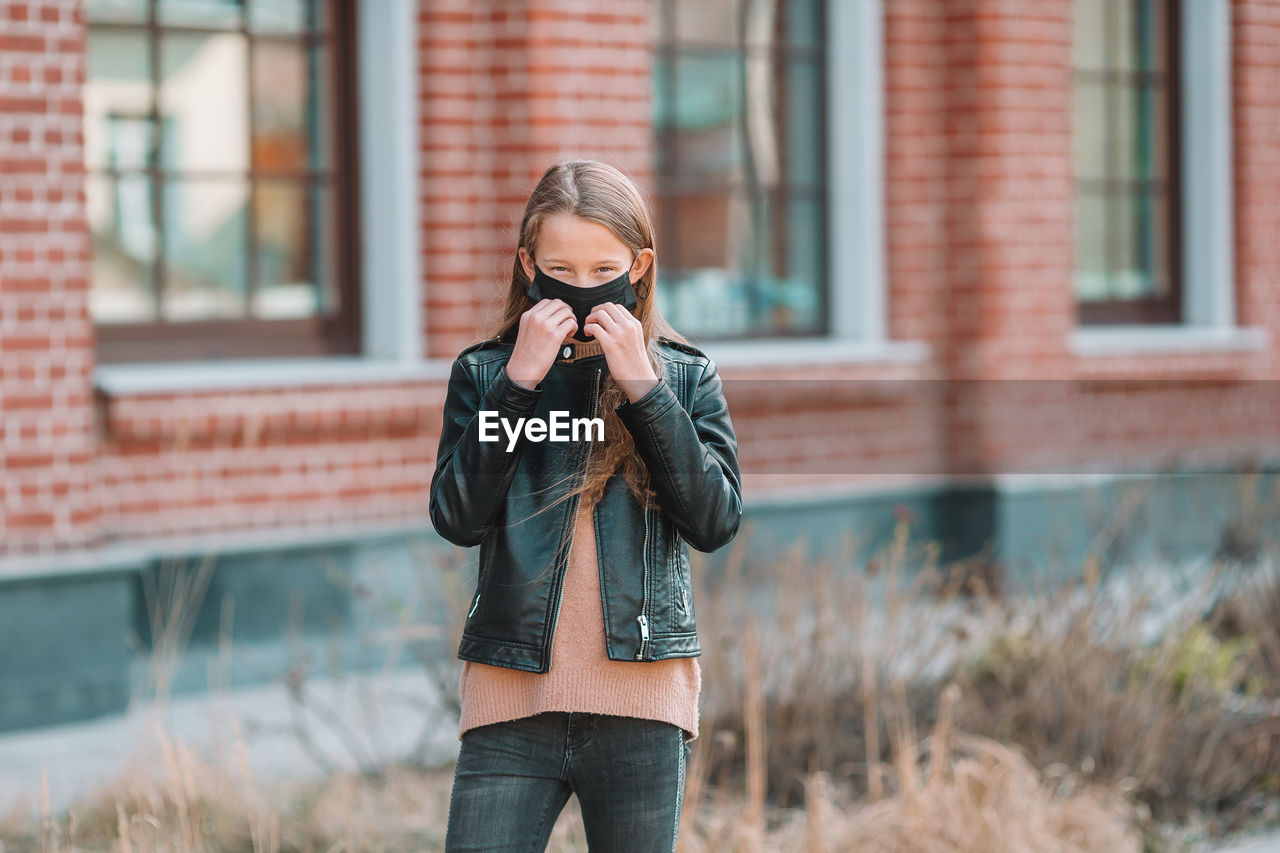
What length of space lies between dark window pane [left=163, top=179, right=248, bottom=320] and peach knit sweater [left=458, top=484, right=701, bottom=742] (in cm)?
477

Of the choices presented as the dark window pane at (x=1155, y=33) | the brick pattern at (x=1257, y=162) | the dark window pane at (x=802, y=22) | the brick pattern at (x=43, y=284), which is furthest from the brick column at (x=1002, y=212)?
the brick pattern at (x=43, y=284)

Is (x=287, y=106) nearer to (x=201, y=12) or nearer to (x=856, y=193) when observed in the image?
(x=201, y=12)

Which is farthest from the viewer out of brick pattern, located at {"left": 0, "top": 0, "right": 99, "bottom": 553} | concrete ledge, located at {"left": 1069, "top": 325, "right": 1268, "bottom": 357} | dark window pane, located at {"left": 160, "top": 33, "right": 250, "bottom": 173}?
concrete ledge, located at {"left": 1069, "top": 325, "right": 1268, "bottom": 357}

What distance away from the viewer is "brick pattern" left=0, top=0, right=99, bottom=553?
577 cm

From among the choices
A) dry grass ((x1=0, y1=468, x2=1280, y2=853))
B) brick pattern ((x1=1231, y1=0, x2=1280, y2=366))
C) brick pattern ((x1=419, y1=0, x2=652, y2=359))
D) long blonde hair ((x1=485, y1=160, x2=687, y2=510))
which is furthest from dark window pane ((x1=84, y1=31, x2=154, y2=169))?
brick pattern ((x1=1231, y1=0, x2=1280, y2=366))

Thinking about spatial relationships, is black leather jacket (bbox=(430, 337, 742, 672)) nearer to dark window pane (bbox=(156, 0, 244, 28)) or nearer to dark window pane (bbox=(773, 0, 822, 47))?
dark window pane (bbox=(156, 0, 244, 28))

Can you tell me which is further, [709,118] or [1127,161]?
[1127,161]

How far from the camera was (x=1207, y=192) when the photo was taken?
30.8 ft

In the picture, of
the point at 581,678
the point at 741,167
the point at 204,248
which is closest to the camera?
the point at 581,678

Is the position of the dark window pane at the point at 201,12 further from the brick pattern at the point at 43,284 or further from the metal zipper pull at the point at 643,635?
the metal zipper pull at the point at 643,635

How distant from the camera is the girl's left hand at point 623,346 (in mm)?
2209

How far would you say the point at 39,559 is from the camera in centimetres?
580

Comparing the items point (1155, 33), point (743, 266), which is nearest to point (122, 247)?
point (743, 266)

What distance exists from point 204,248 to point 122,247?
346 millimetres
